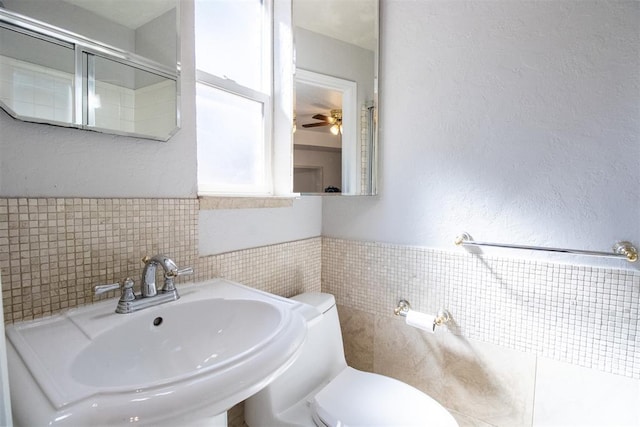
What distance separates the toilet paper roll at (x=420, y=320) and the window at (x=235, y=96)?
0.83 meters

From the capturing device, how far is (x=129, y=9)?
939 millimetres

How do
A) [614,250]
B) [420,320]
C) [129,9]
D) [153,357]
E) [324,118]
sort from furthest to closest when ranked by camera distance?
[324,118], [420,320], [614,250], [129,9], [153,357]

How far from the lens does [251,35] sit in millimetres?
1514

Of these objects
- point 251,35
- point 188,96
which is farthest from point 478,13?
point 188,96

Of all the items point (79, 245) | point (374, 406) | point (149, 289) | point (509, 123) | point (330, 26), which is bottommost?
point (374, 406)

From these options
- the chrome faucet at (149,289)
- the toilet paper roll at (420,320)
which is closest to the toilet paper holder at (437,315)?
the toilet paper roll at (420,320)

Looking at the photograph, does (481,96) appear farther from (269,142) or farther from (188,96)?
(188,96)

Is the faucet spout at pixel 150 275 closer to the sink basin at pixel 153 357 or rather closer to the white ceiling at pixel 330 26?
the sink basin at pixel 153 357

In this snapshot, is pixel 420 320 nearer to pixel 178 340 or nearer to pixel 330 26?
pixel 178 340

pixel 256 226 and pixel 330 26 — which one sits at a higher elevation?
pixel 330 26

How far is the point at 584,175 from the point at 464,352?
0.80 metres

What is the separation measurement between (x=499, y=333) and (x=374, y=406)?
575mm

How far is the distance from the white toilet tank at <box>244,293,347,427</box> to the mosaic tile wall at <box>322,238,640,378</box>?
279mm

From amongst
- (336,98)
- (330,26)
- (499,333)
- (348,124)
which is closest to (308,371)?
(499,333)
